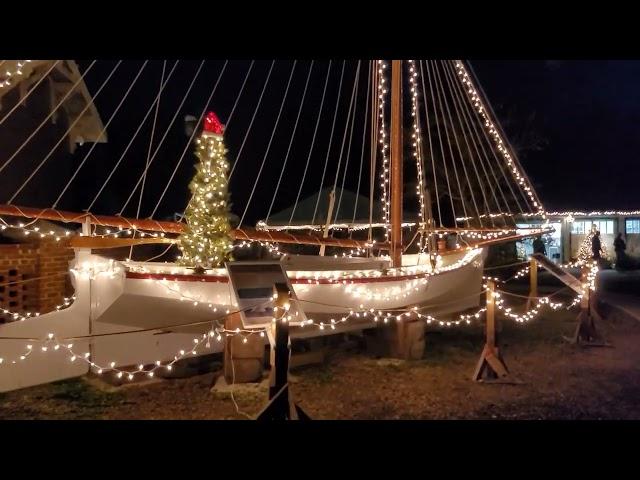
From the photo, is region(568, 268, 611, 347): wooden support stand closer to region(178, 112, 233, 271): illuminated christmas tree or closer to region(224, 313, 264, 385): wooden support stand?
region(224, 313, 264, 385): wooden support stand

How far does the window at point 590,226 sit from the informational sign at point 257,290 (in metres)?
18.3

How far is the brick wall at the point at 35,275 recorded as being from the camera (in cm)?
788

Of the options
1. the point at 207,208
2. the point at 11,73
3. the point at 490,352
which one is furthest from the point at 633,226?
the point at 11,73

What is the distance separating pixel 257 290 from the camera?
7.30 metres

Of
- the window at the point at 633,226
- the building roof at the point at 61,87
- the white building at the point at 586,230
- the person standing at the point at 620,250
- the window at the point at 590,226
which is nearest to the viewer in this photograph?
the building roof at the point at 61,87

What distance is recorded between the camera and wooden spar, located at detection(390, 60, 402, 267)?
1002cm

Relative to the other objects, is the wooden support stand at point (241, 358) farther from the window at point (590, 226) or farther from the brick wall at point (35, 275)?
the window at point (590, 226)

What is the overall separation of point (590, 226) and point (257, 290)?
19.0 metres

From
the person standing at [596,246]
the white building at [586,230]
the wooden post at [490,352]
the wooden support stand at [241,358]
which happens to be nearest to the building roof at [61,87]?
the wooden support stand at [241,358]

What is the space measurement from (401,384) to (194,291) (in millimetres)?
3046

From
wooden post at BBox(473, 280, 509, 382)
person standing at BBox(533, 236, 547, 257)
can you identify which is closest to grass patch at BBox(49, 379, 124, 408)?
wooden post at BBox(473, 280, 509, 382)

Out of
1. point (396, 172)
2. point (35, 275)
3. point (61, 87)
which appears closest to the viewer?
point (35, 275)

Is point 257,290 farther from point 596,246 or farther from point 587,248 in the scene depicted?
point 587,248

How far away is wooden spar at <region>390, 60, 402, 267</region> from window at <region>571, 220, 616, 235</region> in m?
15.2
